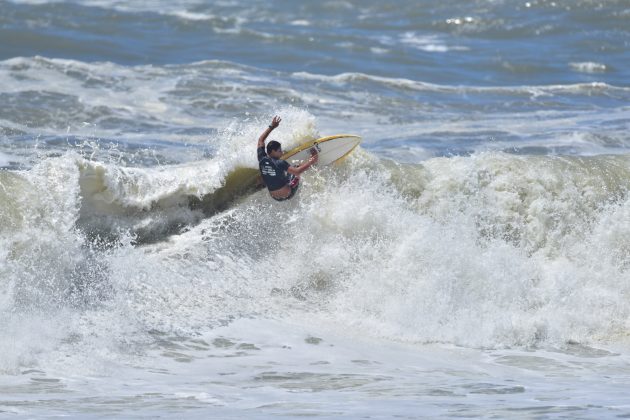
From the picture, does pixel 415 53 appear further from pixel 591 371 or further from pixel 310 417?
pixel 310 417

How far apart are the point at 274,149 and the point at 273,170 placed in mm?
236

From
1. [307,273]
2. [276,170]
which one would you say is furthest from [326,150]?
[307,273]

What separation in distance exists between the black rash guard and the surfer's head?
0.08 meters

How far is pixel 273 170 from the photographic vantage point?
1058 cm

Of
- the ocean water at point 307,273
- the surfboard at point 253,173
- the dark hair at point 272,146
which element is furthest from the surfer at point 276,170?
the surfboard at point 253,173

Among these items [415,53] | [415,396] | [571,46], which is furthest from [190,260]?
[571,46]

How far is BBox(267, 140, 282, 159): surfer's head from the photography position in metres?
10.7

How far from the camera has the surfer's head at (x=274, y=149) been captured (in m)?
10.7

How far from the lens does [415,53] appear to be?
80.1 ft

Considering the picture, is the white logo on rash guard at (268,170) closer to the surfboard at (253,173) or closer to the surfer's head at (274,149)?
the surfer's head at (274,149)

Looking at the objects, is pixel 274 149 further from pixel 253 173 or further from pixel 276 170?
pixel 253 173

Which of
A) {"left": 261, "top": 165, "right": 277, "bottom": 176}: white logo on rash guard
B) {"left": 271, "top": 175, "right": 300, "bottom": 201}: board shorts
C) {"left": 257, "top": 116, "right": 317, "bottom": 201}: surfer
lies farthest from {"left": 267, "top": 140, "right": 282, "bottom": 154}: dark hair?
{"left": 271, "top": 175, "right": 300, "bottom": 201}: board shorts

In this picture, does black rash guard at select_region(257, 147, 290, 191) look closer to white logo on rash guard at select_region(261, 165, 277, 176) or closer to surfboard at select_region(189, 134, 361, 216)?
white logo on rash guard at select_region(261, 165, 277, 176)

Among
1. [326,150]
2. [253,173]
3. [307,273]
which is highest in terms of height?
[326,150]
